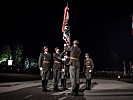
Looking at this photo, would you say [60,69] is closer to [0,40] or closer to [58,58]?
[58,58]

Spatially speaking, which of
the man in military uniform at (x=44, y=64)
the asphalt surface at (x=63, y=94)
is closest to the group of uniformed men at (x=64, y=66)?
the man in military uniform at (x=44, y=64)

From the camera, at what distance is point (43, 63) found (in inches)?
520

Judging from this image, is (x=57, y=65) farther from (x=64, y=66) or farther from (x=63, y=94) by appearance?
(x=63, y=94)

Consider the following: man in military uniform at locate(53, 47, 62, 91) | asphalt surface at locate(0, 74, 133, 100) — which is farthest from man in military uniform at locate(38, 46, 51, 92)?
asphalt surface at locate(0, 74, 133, 100)

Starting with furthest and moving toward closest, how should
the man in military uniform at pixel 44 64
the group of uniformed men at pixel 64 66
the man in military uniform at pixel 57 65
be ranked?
the man in military uniform at pixel 57 65
the man in military uniform at pixel 44 64
the group of uniformed men at pixel 64 66

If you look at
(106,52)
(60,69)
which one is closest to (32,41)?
(106,52)

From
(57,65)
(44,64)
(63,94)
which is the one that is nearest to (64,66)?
(57,65)

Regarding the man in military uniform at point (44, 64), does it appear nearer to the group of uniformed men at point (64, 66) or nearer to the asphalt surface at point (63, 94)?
the group of uniformed men at point (64, 66)

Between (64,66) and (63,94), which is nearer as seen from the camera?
(63,94)

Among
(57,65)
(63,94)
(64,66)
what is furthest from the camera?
(64,66)

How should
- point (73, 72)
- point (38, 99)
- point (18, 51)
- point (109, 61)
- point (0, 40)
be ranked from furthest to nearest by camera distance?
point (0, 40) < point (109, 61) < point (18, 51) < point (73, 72) < point (38, 99)

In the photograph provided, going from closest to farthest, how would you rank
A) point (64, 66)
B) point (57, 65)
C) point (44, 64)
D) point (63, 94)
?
point (63, 94) < point (44, 64) < point (57, 65) < point (64, 66)

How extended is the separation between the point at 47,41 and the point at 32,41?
7501 mm

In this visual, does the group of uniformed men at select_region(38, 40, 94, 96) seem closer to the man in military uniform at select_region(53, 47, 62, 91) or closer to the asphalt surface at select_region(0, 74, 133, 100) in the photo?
the man in military uniform at select_region(53, 47, 62, 91)
